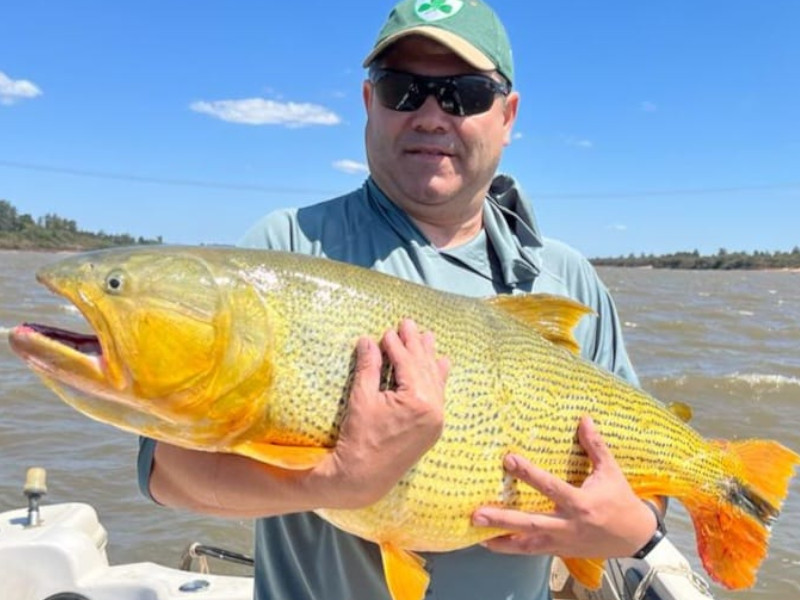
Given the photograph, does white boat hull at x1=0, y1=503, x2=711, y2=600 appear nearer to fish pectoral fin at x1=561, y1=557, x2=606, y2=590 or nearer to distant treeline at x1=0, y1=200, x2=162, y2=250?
fish pectoral fin at x1=561, y1=557, x2=606, y2=590

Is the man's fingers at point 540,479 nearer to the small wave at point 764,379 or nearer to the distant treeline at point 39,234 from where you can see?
the small wave at point 764,379

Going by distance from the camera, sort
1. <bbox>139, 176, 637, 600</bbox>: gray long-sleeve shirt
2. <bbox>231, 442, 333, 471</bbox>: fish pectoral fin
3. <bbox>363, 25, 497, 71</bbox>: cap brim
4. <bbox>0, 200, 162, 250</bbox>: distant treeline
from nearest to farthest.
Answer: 1. <bbox>231, 442, 333, 471</bbox>: fish pectoral fin
2. <bbox>139, 176, 637, 600</bbox>: gray long-sleeve shirt
3. <bbox>363, 25, 497, 71</bbox>: cap brim
4. <bbox>0, 200, 162, 250</bbox>: distant treeline

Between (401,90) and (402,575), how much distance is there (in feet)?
4.90

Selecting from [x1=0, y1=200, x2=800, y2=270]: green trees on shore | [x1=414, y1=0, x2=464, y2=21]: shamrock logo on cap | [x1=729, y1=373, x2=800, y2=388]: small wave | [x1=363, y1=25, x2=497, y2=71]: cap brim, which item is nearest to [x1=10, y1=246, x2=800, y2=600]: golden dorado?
[x1=363, y1=25, x2=497, y2=71]: cap brim

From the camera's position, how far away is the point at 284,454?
74.3 inches

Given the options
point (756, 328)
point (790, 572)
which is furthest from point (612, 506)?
point (756, 328)

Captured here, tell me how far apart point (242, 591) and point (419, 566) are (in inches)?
Result: 84.4

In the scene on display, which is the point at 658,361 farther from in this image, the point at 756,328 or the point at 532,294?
the point at 532,294

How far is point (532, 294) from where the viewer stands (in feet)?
8.30

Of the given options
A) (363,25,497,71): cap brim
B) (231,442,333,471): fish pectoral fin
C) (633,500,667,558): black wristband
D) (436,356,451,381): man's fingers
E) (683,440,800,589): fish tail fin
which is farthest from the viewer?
(683,440,800,589): fish tail fin

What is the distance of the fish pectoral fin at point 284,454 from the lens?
1.88 metres

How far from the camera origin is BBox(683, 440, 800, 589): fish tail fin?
2.77m

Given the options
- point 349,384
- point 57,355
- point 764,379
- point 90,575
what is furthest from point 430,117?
point 764,379

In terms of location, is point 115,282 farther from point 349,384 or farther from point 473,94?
point 473,94
